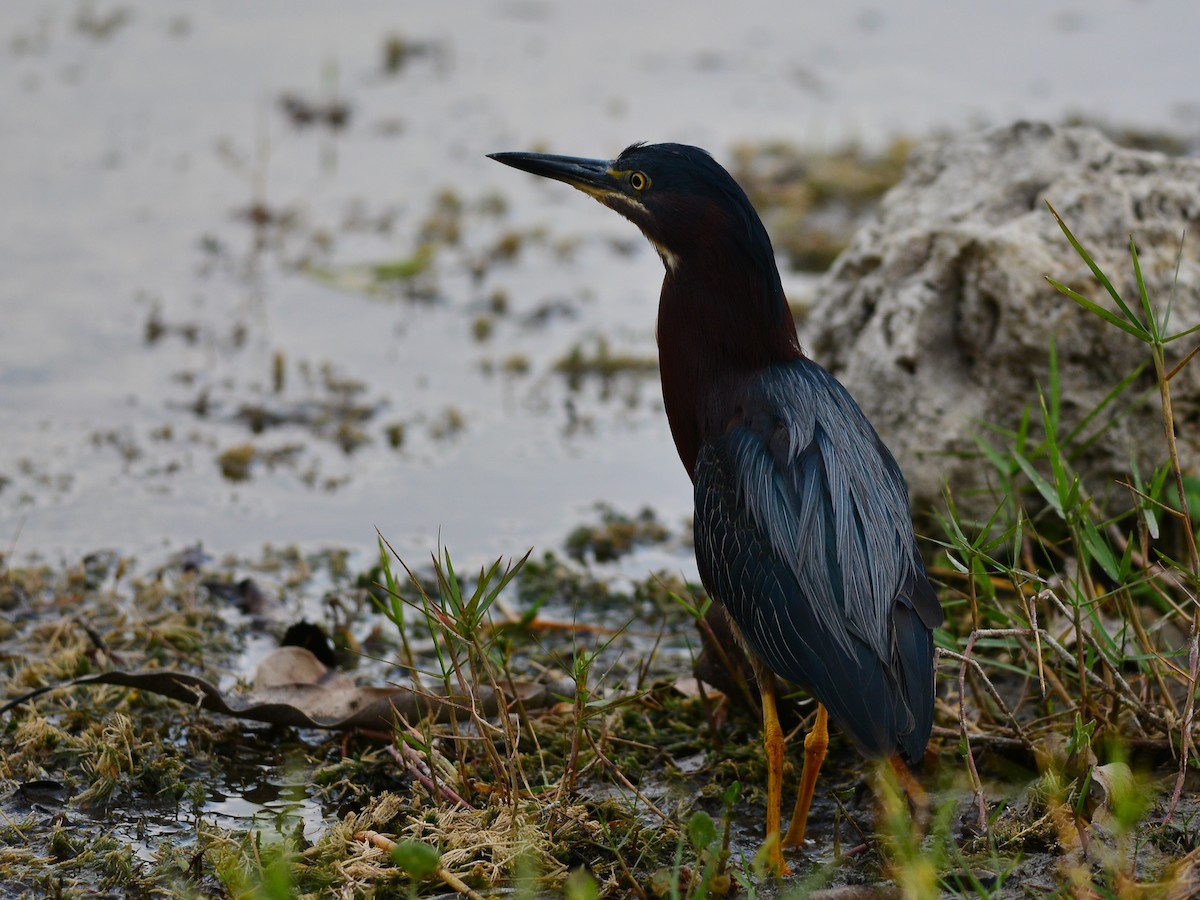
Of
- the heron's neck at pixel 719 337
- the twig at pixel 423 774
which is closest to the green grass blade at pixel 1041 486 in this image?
the heron's neck at pixel 719 337

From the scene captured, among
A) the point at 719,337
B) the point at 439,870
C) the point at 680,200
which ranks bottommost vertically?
the point at 439,870

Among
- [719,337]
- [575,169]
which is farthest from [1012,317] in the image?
[575,169]

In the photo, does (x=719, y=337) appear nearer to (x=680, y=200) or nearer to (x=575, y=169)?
(x=680, y=200)

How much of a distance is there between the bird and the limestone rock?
2.99ft

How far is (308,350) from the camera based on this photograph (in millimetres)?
7160

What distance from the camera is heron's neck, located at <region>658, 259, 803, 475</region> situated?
405 centimetres

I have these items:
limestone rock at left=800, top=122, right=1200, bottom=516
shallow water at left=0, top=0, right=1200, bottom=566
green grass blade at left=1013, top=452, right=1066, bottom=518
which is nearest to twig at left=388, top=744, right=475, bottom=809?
green grass blade at left=1013, top=452, right=1066, bottom=518

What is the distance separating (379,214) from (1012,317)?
4.93 metres

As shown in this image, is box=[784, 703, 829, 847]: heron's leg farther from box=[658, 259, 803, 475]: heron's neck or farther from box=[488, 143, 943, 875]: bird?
box=[658, 259, 803, 475]: heron's neck

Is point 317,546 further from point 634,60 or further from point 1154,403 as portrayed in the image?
point 634,60

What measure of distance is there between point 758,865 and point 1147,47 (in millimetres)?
10357

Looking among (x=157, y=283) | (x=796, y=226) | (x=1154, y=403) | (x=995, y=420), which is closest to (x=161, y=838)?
(x=995, y=420)

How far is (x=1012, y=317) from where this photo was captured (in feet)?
16.0

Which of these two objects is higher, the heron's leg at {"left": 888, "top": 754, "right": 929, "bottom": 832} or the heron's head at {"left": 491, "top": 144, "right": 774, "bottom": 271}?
the heron's head at {"left": 491, "top": 144, "right": 774, "bottom": 271}
